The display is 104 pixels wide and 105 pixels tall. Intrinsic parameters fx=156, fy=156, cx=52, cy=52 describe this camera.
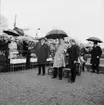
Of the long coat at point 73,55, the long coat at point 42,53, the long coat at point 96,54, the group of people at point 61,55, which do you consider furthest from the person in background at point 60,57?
the long coat at point 96,54

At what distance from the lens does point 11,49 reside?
10.1 m

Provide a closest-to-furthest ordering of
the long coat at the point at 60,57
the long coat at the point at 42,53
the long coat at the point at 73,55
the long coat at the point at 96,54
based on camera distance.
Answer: the long coat at the point at 73,55, the long coat at the point at 60,57, the long coat at the point at 42,53, the long coat at the point at 96,54

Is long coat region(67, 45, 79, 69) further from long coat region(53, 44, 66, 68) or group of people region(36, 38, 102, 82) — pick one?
long coat region(53, 44, 66, 68)

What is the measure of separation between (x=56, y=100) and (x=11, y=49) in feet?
21.6

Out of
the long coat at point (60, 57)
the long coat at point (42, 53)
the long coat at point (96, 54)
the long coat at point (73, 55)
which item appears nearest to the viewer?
the long coat at point (73, 55)

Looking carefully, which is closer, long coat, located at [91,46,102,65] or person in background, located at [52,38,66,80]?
person in background, located at [52,38,66,80]

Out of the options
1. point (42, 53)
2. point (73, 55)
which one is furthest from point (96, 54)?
point (73, 55)

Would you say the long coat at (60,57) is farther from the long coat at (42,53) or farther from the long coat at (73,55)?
the long coat at (42,53)

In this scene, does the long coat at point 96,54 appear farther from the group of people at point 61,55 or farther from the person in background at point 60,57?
the person in background at point 60,57

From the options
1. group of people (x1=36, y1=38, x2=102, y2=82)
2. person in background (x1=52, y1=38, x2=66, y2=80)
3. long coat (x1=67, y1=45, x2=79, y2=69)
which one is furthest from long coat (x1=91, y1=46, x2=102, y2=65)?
long coat (x1=67, y1=45, x2=79, y2=69)

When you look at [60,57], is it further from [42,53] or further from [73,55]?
[42,53]

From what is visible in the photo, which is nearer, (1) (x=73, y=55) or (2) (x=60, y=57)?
(1) (x=73, y=55)

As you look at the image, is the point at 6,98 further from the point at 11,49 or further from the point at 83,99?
the point at 11,49

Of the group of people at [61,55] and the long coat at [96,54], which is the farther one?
the long coat at [96,54]
